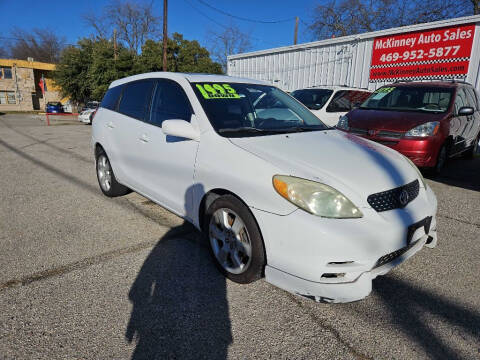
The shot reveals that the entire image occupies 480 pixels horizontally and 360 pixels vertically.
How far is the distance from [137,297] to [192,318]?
1.63 ft

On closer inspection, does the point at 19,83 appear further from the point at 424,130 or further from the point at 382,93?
the point at 424,130

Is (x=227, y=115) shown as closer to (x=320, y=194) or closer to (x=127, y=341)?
(x=320, y=194)

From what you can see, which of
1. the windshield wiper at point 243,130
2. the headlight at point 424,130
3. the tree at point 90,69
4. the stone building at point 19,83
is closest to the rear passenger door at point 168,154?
the windshield wiper at point 243,130

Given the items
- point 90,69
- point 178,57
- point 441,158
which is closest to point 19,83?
point 90,69

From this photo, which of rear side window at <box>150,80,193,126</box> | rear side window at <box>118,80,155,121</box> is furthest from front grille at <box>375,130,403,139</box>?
rear side window at <box>118,80,155,121</box>

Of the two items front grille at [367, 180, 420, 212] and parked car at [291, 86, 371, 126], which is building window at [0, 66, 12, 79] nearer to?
parked car at [291, 86, 371, 126]

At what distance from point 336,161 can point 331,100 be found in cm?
611

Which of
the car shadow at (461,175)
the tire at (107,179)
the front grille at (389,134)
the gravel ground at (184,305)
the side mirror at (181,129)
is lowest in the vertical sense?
the gravel ground at (184,305)

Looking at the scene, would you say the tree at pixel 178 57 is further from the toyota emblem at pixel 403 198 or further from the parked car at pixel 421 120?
the toyota emblem at pixel 403 198

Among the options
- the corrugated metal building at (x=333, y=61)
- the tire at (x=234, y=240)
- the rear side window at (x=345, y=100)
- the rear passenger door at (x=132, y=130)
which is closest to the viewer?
the tire at (x=234, y=240)

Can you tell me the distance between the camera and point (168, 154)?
3123 millimetres

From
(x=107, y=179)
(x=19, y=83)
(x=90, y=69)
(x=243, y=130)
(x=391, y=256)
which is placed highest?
(x=90, y=69)

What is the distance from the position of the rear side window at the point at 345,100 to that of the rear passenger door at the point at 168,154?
18.1 feet

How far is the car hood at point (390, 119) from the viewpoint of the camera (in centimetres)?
550
